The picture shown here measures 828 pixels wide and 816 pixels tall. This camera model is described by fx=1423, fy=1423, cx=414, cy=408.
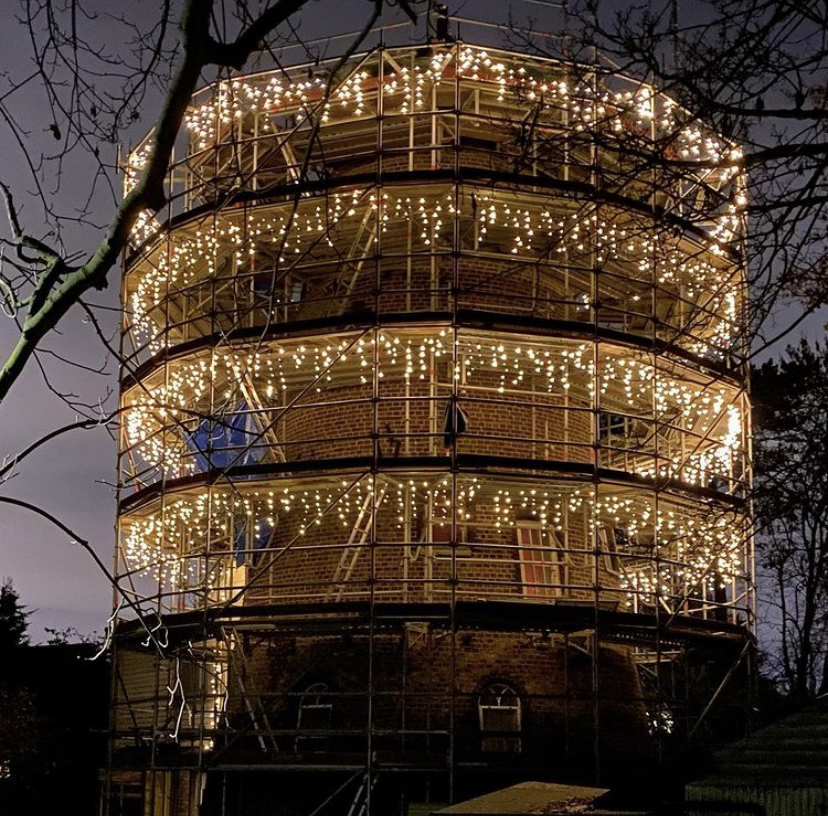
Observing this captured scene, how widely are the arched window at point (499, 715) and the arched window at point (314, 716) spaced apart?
2096mm

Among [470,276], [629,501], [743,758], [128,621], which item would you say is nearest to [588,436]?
[629,501]

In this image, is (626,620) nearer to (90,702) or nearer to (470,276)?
(470,276)

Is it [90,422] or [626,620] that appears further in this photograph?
[626,620]

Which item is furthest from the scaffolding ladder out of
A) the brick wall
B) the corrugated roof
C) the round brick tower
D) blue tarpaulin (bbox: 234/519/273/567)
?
the corrugated roof

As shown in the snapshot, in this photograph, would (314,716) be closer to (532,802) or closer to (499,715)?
(499,715)

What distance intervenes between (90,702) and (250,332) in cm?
1994

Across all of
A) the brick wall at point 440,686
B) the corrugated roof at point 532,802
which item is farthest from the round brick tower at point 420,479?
the corrugated roof at point 532,802

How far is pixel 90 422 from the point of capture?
5.33m

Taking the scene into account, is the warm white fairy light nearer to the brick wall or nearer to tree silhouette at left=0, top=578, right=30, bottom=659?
the brick wall

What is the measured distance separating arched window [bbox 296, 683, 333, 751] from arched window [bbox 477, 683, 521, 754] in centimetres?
210

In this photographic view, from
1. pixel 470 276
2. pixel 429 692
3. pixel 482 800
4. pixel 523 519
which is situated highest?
pixel 470 276

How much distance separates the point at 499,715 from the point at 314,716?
255 centimetres

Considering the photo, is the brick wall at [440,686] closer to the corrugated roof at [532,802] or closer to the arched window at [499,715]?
the arched window at [499,715]

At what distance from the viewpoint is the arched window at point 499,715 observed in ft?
63.6
